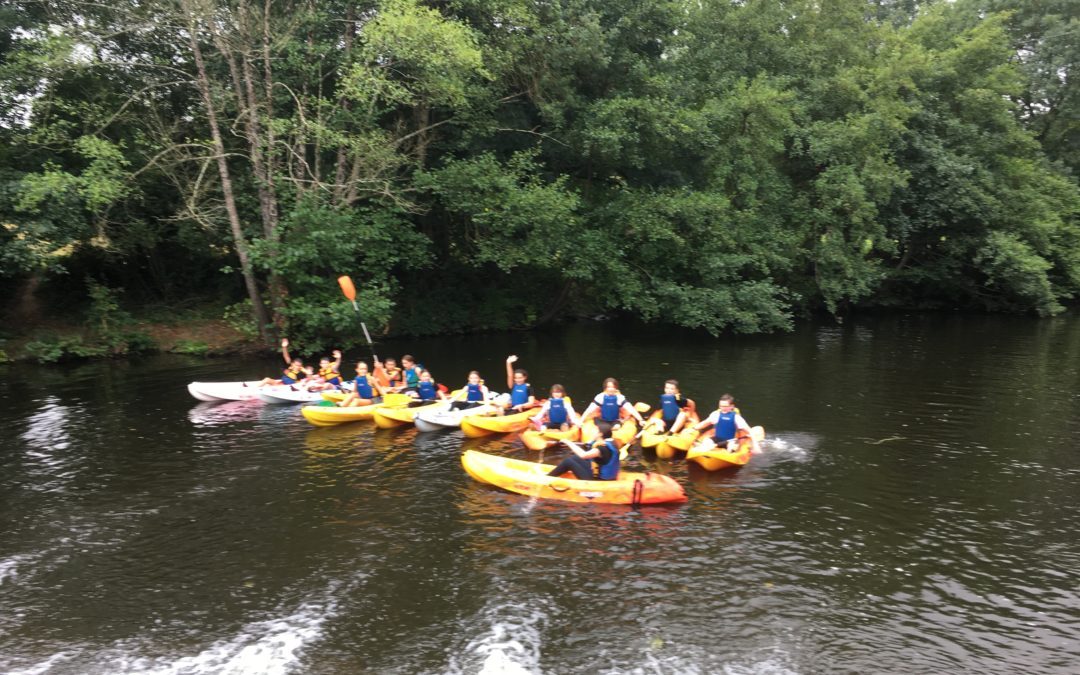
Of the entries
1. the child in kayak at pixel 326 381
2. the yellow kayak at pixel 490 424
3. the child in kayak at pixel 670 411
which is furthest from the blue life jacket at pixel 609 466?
the child in kayak at pixel 326 381


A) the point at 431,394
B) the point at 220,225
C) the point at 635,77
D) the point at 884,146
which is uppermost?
the point at 635,77

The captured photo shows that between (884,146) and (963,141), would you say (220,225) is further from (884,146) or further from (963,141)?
(963,141)

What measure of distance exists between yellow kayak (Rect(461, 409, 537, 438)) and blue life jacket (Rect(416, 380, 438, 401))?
1560 millimetres

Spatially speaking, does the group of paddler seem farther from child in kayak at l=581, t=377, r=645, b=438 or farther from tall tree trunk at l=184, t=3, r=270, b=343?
tall tree trunk at l=184, t=3, r=270, b=343

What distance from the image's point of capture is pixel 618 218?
74.5ft

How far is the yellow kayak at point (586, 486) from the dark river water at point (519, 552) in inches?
7.8

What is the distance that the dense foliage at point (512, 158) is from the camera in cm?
1872

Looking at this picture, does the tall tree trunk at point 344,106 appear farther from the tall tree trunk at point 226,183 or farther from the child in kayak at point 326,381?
the child in kayak at point 326,381

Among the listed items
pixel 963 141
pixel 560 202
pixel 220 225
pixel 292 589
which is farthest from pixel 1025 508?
pixel 963 141

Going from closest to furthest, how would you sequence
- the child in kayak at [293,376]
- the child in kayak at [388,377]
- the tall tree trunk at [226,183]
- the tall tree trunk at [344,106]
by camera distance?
the child in kayak at [388,377]
the child in kayak at [293,376]
the tall tree trunk at [226,183]
the tall tree trunk at [344,106]

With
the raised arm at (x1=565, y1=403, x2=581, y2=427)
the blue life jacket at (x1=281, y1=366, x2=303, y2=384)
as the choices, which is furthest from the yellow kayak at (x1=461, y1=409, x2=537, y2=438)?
the blue life jacket at (x1=281, y1=366, x2=303, y2=384)

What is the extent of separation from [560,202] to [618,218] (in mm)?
2926

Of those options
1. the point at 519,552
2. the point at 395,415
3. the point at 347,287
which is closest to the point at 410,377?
the point at 395,415

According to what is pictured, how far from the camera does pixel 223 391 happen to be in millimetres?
15070
